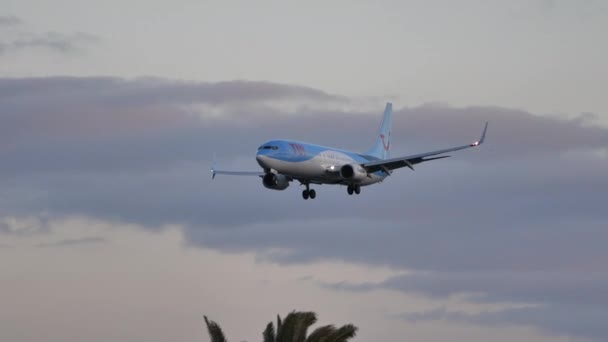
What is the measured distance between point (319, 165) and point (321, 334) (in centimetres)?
3642

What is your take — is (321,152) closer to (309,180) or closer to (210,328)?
(309,180)

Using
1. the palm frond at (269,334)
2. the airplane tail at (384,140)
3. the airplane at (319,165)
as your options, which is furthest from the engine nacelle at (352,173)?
the palm frond at (269,334)

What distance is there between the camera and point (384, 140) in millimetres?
128375

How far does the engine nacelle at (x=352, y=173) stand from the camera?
104 m

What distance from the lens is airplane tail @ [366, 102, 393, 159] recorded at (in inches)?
4934

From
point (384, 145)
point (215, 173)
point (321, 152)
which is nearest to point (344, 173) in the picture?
point (321, 152)

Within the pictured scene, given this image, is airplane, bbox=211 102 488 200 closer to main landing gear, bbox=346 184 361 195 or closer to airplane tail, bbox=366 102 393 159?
main landing gear, bbox=346 184 361 195

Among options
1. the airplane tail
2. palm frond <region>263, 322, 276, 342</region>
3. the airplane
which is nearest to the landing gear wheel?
the airplane

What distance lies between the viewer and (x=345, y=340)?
2633 inches

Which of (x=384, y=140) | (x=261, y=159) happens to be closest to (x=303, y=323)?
(x=261, y=159)

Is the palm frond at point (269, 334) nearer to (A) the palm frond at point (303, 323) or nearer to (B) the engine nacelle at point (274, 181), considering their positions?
(A) the palm frond at point (303, 323)

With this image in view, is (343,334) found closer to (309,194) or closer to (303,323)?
(303,323)

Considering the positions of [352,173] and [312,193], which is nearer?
[352,173]

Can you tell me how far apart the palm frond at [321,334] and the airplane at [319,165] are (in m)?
31.3
